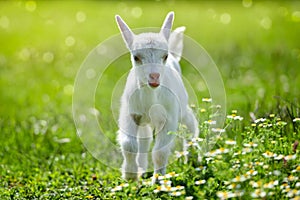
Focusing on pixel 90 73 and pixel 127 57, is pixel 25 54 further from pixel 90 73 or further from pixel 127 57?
pixel 127 57

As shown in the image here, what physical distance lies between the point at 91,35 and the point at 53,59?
189cm

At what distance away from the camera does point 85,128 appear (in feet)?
24.6

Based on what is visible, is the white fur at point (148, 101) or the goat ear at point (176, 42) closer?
the white fur at point (148, 101)

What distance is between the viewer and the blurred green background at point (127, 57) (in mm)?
8758

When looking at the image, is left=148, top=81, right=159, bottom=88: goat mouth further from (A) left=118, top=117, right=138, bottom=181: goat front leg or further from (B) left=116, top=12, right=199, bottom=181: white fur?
(A) left=118, top=117, right=138, bottom=181: goat front leg

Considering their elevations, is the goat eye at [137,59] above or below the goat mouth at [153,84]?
above

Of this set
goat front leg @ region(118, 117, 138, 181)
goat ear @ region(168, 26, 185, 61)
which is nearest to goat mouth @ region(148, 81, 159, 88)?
goat front leg @ region(118, 117, 138, 181)

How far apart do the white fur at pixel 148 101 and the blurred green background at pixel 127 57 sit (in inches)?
48.0

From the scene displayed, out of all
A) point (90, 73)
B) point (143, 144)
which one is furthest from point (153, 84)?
point (90, 73)

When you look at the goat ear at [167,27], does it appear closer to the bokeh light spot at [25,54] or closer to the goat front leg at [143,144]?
the goat front leg at [143,144]

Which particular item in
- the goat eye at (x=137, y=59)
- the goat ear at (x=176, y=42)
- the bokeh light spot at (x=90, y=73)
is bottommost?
the bokeh light spot at (x=90, y=73)

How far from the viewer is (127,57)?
11.7 meters

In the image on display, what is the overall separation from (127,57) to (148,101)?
662 cm

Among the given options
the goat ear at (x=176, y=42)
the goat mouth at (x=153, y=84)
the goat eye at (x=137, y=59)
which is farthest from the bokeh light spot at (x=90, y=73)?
the goat mouth at (x=153, y=84)
